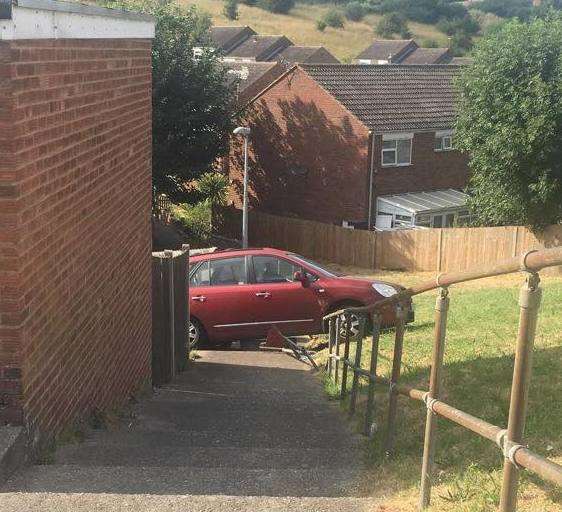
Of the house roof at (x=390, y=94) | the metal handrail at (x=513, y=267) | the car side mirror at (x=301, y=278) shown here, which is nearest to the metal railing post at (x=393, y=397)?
the metal handrail at (x=513, y=267)

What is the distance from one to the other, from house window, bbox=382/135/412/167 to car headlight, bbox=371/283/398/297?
58.3ft

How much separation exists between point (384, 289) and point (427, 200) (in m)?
18.7

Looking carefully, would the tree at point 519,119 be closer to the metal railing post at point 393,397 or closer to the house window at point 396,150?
the house window at point 396,150

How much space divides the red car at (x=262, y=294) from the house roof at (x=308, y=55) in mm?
50644

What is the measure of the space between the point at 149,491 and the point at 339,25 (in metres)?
102

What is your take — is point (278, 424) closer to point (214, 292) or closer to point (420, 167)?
point (214, 292)

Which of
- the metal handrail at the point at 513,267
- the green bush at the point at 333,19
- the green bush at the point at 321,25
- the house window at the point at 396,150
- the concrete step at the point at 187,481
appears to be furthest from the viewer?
the green bush at the point at 333,19

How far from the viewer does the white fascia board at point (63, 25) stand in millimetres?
4371

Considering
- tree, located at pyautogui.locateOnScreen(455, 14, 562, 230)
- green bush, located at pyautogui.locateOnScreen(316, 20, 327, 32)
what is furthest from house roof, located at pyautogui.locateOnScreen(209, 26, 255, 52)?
tree, located at pyautogui.locateOnScreen(455, 14, 562, 230)

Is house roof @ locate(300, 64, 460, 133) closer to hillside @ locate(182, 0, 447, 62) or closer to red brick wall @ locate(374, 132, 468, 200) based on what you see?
red brick wall @ locate(374, 132, 468, 200)

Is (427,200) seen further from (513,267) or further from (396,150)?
(513,267)

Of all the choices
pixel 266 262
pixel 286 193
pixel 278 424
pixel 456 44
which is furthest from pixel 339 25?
pixel 278 424

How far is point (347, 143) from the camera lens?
30969mm

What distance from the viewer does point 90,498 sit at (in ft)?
14.3
